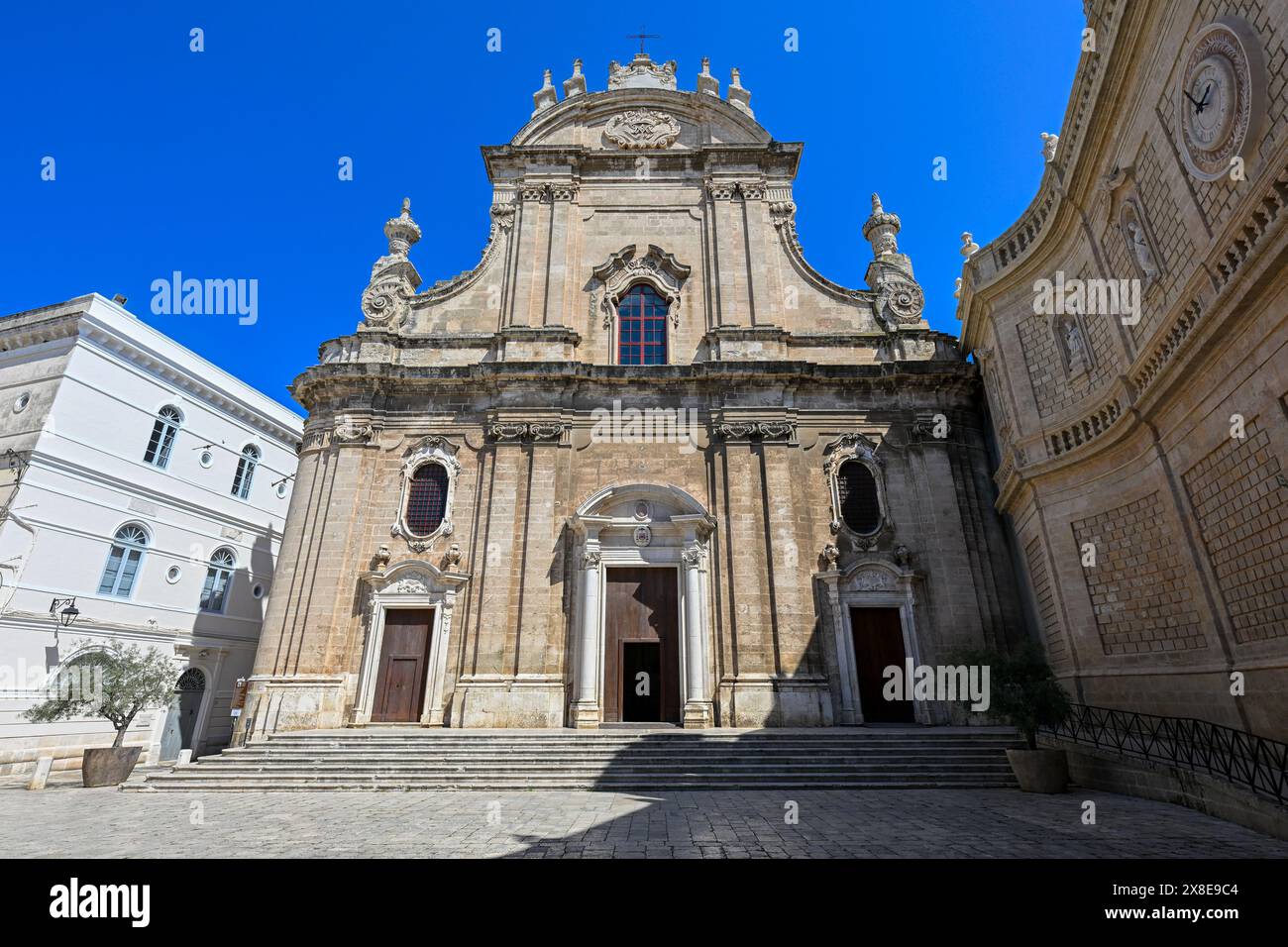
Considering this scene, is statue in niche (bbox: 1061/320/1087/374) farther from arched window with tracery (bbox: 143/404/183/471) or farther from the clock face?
arched window with tracery (bbox: 143/404/183/471)

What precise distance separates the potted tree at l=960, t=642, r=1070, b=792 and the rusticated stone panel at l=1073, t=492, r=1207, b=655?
1.68 meters

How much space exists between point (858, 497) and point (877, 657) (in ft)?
14.4

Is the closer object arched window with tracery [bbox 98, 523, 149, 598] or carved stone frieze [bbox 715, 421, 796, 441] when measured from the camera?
carved stone frieze [bbox 715, 421, 796, 441]

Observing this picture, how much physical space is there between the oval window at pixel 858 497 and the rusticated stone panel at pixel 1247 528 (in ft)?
26.2

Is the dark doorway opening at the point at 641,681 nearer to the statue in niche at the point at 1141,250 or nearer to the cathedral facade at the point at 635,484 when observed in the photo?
the cathedral facade at the point at 635,484

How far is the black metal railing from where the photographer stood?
7.54 m

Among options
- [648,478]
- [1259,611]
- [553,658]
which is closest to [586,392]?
[648,478]

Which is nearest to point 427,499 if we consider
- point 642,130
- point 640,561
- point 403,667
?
point 403,667

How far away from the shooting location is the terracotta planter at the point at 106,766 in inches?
512

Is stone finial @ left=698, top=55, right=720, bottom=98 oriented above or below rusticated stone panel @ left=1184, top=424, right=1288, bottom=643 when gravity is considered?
above

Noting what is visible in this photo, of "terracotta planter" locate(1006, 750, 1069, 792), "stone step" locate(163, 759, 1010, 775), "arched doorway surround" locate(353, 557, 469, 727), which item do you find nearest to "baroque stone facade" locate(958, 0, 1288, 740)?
"terracotta planter" locate(1006, 750, 1069, 792)

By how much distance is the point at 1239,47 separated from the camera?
799 centimetres
